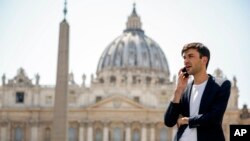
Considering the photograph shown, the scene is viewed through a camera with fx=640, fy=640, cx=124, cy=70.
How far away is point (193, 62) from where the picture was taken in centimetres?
452

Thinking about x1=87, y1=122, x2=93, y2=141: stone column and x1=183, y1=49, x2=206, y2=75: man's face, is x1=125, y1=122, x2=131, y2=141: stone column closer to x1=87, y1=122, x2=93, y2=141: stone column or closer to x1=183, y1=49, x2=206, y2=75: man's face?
x1=87, y1=122, x2=93, y2=141: stone column

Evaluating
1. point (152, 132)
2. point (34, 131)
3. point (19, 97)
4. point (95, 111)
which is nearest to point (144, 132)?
point (152, 132)

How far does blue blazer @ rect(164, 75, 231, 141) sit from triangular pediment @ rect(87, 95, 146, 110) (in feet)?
183

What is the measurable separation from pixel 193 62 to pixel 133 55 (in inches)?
3150

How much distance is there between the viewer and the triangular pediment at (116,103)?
60406mm

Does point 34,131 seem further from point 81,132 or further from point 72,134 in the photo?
point 81,132

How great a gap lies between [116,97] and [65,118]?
34.7m

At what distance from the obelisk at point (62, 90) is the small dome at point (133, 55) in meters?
55.2

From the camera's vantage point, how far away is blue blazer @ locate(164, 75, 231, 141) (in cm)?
433

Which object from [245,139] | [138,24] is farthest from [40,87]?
[245,139]

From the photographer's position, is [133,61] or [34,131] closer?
[34,131]

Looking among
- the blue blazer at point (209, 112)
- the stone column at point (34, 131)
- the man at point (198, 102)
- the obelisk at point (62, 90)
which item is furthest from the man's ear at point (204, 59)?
→ the stone column at point (34, 131)

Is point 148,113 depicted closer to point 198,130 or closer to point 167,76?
point 167,76

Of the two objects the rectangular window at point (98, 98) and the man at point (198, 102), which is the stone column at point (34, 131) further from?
the man at point (198, 102)
